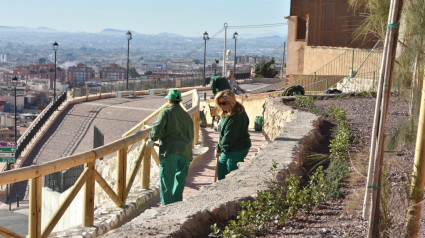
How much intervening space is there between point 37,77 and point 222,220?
154 metres

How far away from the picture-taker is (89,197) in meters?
6.52

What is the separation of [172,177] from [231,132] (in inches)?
33.4

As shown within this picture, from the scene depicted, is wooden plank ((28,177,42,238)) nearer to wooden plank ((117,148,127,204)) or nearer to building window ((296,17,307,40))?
wooden plank ((117,148,127,204))

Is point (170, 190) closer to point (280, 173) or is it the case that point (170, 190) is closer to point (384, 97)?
point (280, 173)

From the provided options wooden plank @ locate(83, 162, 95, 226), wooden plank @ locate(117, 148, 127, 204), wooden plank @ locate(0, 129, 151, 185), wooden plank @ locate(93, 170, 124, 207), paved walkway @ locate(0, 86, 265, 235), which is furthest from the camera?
paved walkway @ locate(0, 86, 265, 235)

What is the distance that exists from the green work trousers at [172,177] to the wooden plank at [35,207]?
1.67 metres

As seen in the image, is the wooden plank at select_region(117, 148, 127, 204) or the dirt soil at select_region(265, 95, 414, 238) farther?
the wooden plank at select_region(117, 148, 127, 204)

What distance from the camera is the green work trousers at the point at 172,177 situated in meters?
7.09

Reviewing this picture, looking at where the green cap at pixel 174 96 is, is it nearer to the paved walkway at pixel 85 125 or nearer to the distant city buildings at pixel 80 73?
the paved walkway at pixel 85 125

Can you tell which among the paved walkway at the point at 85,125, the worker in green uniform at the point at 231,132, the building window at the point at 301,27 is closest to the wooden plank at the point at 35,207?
the worker in green uniform at the point at 231,132

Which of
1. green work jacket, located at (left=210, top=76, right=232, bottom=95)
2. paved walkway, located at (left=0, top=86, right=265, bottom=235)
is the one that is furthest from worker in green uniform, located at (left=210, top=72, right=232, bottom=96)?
paved walkway, located at (left=0, top=86, right=265, bottom=235)

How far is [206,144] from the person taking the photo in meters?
12.7

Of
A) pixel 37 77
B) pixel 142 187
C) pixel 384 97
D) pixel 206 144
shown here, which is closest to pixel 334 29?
pixel 206 144

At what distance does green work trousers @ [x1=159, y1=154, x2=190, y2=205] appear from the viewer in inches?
279
